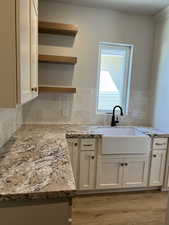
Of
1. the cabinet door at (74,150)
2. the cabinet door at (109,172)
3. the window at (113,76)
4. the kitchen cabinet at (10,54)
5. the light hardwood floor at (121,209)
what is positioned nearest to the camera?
the kitchen cabinet at (10,54)

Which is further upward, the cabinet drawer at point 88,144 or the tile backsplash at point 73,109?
the tile backsplash at point 73,109

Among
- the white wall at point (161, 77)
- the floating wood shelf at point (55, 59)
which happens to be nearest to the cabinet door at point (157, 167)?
the white wall at point (161, 77)

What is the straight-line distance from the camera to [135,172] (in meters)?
2.45

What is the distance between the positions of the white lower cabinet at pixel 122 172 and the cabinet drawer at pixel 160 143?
22cm

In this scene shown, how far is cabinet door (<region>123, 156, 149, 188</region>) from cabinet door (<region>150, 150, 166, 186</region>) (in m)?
0.09

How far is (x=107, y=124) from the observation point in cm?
288

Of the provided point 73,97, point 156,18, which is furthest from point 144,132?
point 156,18

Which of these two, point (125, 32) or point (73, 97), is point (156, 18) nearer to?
point (125, 32)

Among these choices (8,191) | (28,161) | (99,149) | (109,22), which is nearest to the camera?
(8,191)

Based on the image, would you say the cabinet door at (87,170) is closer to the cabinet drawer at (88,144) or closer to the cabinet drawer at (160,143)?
the cabinet drawer at (88,144)

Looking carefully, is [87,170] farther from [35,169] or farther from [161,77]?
[161,77]

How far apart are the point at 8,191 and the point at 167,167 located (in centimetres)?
228

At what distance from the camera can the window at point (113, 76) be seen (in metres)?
2.89

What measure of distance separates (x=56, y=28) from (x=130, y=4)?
1.12m
